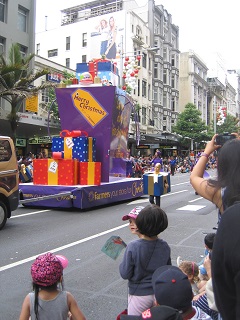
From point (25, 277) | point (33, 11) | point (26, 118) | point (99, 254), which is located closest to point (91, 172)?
point (99, 254)

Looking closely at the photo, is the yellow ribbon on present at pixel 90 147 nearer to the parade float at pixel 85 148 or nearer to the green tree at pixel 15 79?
the parade float at pixel 85 148

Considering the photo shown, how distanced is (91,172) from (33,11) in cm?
2093

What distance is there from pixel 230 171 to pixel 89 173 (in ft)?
31.8

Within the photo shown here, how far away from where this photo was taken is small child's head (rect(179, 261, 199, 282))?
346 centimetres

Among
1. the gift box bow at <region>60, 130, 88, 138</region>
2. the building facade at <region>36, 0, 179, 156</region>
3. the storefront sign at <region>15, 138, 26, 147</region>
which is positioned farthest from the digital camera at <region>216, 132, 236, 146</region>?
the building facade at <region>36, 0, 179, 156</region>

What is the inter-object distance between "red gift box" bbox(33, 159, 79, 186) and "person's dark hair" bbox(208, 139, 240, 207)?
9566mm

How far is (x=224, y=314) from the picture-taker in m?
1.49

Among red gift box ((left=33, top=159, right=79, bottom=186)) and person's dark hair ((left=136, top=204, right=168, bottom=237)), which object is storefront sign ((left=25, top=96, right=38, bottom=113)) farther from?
person's dark hair ((left=136, top=204, right=168, bottom=237))

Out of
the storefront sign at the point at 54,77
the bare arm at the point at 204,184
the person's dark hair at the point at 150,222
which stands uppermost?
the storefront sign at the point at 54,77

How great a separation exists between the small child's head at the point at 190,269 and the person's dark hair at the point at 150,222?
72 cm

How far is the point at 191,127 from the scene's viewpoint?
50.3 meters

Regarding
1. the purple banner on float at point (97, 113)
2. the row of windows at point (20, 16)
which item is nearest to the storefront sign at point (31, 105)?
the row of windows at point (20, 16)

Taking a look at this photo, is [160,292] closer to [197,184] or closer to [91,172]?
[197,184]

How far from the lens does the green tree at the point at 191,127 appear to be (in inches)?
1965
